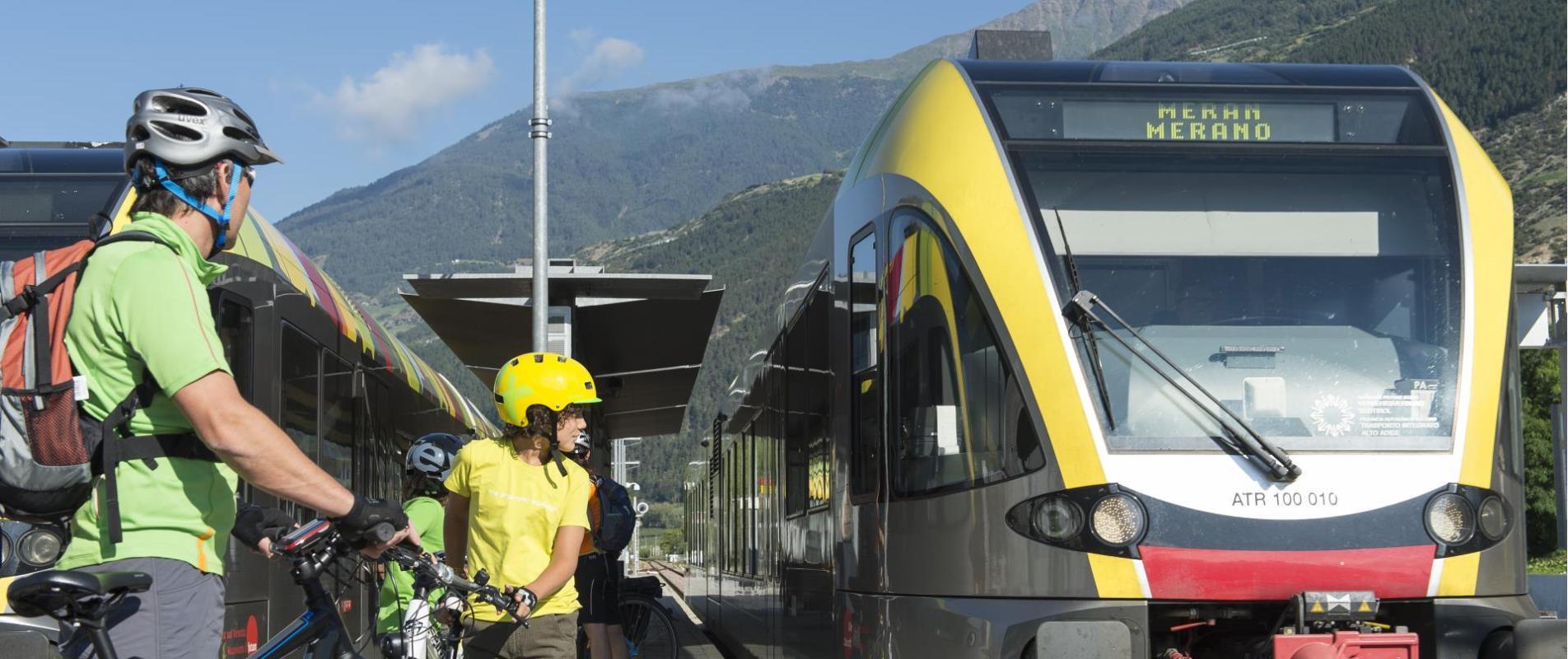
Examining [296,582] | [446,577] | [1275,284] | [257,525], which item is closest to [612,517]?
[1275,284]

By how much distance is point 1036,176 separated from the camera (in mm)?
6977

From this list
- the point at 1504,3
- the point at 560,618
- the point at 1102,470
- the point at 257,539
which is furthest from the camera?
the point at 1504,3

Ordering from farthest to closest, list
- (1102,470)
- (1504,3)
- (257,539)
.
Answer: (1504,3), (1102,470), (257,539)

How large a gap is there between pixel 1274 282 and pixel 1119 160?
80 cm

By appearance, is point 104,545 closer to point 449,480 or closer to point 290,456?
point 290,456

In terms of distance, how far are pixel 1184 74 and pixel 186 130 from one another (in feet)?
16.5

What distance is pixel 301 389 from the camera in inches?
364

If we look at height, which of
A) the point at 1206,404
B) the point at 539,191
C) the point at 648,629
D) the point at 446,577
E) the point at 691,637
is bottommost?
the point at 691,637

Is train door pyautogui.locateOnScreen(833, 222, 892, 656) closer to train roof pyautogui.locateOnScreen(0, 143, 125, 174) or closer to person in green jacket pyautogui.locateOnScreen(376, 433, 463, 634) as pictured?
person in green jacket pyautogui.locateOnScreen(376, 433, 463, 634)

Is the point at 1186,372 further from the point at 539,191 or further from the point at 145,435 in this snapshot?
the point at 539,191

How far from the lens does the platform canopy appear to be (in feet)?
46.8

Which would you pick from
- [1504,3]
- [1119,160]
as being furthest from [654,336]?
[1504,3]

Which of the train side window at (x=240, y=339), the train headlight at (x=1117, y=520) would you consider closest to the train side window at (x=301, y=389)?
the train side window at (x=240, y=339)

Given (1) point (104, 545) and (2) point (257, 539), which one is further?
(2) point (257, 539)
